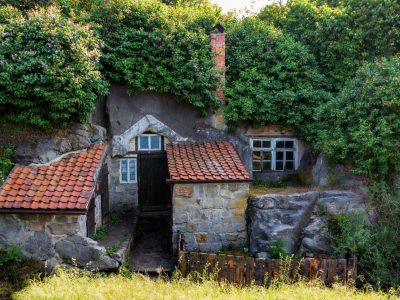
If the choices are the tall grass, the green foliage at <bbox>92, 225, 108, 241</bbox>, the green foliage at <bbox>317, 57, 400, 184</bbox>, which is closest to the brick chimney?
the green foliage at <bbox>317, 57, 400, 184</bbox>

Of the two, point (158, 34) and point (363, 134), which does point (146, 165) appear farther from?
point (363, 134)

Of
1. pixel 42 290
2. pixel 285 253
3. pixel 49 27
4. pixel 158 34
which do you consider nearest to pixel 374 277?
A: pixel 285 253

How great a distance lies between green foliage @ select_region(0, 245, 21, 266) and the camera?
28.1ft

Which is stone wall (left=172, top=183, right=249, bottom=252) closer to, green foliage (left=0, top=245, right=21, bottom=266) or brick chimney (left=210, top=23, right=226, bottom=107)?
brick chimney (left=210, top=23, right=226, bottom=107)

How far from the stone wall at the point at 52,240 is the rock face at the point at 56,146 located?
5.37ft

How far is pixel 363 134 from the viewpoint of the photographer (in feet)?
33.0

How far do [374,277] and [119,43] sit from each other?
908 cm

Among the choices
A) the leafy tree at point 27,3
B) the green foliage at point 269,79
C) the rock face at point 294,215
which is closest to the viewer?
the rock face at point 294,215

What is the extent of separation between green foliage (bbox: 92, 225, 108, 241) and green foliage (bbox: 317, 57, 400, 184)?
6324 mm

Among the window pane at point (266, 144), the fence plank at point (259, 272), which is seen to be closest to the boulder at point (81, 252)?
→ the fence plank at point (259, 272)

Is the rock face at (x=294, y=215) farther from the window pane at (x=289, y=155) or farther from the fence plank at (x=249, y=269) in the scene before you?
the window pane at (x=289, y=155)

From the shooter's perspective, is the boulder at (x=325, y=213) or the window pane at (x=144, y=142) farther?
the window pane at (x=144, y=142)

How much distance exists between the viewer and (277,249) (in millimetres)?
9727

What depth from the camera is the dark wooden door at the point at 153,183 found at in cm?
1274
